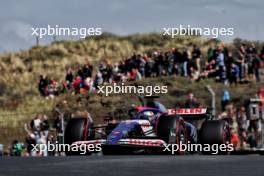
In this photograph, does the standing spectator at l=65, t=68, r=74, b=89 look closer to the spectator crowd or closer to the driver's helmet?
the spectator crowd

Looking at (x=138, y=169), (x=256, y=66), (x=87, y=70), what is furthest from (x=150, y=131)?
(x=87, y=70)

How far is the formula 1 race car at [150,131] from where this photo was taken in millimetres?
18094

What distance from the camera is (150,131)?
18594mm

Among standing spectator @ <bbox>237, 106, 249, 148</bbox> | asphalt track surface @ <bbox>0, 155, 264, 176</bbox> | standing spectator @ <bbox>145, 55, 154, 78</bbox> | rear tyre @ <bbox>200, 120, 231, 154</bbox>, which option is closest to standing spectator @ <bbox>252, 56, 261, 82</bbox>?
standing spectator @ <bbox>145, 55, 154, 78</bbox>

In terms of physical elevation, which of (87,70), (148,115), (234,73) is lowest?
(148,115)

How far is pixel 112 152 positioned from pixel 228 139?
254 centimetres

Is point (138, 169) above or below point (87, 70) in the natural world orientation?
below

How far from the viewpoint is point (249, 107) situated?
24031 millimetres

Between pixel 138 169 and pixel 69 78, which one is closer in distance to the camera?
pixel 138 169

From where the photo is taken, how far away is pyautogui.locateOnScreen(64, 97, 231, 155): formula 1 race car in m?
18.1

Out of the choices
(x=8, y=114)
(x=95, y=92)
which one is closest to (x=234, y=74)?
(x=95, y=92)

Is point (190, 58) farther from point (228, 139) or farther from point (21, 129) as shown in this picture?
point (228, 139)

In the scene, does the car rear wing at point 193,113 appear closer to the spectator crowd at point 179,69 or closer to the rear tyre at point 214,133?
the rear tyre at point 214,133

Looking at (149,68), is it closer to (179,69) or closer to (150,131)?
(179,69)
